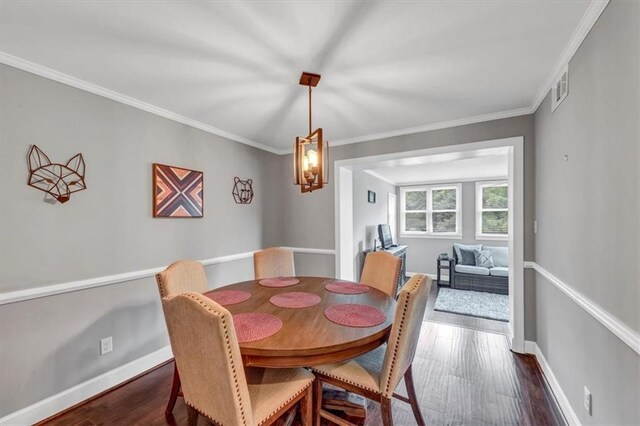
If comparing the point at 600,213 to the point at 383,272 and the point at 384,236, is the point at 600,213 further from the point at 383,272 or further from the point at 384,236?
the point at 384,236

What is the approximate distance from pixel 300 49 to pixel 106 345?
8.61 ft

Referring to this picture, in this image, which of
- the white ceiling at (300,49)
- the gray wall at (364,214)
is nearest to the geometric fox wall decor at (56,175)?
the white ceiling at (300,49)

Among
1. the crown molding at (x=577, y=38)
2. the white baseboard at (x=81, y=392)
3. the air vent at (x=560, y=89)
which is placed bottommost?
the white baseboard at (x=81, y=392)

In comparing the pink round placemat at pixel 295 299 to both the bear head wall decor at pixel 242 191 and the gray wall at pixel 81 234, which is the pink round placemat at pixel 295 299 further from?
the bear head wall decor at pixel 242 191

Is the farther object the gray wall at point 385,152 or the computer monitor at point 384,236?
the computer monitor at point 384,236

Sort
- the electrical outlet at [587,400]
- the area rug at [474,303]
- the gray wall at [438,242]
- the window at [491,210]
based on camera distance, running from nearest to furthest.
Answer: the electrical outlet at [587,400]
the area rug at [474,303]
the window at [491,210]
the gray wall at [438,242]

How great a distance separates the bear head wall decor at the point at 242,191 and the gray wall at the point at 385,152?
0.60 metres

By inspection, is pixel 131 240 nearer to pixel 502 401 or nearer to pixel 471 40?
pixel 471 40

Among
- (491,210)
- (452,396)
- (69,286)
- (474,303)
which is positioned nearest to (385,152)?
(452,396)

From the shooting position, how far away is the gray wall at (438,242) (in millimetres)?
5902

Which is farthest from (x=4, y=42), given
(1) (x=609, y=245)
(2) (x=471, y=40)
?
(1) (x=609, y=245)

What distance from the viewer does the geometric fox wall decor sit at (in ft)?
5.97

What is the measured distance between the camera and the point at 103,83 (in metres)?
2.06

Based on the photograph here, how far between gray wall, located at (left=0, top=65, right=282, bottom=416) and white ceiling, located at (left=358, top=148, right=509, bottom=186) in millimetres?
2447
